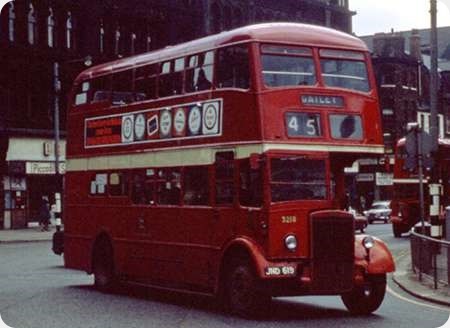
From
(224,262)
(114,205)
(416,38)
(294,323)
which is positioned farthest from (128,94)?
(416,38)

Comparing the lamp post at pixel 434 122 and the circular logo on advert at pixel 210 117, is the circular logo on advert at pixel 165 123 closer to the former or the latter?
the circular logo on advert at pixel 210 117

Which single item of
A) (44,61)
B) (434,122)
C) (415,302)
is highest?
(44,61)

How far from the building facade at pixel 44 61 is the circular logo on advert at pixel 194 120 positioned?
107 ft

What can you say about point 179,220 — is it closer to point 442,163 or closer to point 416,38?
point 442,163

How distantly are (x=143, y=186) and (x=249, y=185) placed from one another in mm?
3792

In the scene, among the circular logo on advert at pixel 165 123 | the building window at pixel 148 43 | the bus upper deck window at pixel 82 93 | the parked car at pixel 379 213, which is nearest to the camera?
the circular logo on advert at pixel 165 123

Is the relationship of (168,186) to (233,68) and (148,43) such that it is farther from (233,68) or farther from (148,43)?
(148,43)

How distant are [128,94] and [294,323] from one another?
20.8ft

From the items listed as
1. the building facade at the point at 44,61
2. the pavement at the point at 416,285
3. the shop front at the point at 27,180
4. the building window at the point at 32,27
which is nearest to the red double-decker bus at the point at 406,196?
the pavement at the point at 416,285

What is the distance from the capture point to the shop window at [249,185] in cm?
1625

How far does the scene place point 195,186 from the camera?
1805 cm

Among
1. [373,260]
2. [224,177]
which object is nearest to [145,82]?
[224,177]

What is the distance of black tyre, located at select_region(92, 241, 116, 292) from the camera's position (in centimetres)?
2134

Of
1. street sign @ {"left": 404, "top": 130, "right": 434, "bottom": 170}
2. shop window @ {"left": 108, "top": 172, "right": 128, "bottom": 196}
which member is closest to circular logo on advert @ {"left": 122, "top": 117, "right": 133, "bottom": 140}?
shop window @ {"left": 108, "top": 172, "right": 128, "bottom": 196}
